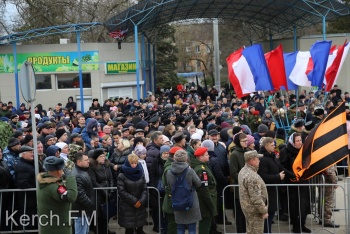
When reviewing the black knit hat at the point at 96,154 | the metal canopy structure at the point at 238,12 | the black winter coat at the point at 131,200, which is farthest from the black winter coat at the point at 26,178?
the metal canopy structure at the point at 238,12

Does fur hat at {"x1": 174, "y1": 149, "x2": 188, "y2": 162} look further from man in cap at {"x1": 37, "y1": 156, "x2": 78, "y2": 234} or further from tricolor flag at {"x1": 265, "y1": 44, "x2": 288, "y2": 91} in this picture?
tricolor flag at {"x1": 265, "y1": 44, "x2": 288, "y2": 91}

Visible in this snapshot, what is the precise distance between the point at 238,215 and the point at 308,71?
5897 millimetres

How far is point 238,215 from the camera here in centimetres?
902

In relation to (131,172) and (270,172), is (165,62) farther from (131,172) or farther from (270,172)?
(131,172)

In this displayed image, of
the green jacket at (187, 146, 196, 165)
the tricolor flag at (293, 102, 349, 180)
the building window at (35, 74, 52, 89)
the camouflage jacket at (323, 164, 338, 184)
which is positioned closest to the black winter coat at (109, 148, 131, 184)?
the green jacket at (187, 146, 196, 165)

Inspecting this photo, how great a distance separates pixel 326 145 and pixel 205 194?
1974 mm

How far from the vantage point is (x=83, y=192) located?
7.62m

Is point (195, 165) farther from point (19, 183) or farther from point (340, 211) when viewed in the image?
point (340, 211)

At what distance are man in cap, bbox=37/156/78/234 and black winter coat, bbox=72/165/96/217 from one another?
75cm

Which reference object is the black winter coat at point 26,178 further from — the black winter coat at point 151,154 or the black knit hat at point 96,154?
the black winter coat at point 151,154

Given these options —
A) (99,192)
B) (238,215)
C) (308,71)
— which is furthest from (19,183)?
(308,71)

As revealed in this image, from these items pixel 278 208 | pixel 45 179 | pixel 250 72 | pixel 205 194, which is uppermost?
pixel 250 72

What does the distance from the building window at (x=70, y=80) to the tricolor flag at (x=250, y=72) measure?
61.4 feet

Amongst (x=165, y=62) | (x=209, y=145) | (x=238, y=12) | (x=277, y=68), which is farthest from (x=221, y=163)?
(x=165, y=62)
